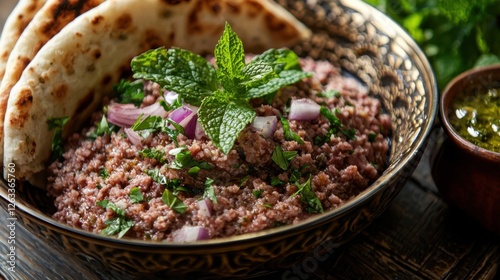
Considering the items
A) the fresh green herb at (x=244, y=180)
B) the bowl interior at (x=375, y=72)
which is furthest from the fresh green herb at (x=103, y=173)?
the fresh green herb at (x=244, y=180)

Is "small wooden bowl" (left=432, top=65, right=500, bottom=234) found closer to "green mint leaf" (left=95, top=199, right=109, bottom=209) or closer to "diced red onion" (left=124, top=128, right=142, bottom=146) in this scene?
"diced red onion" (left=124, top=128, right=142, bottom=146)

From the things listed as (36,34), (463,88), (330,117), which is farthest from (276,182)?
(36,34)

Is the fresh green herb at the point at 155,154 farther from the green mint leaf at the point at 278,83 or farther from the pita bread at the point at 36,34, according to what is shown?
the pita bread at the point at 36,34

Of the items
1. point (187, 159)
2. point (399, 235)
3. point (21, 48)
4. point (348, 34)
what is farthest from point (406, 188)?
point (21, 48)

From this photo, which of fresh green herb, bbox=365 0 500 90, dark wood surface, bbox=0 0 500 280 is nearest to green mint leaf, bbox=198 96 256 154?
dark wood surface, bbox=0 0 500 280

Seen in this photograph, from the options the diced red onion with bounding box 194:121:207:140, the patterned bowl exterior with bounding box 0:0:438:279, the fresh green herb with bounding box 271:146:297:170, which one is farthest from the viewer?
the diced red onion with bounding box 194:121:207:140

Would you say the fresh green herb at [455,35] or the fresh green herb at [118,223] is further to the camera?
the fresh green herb at [455,35]

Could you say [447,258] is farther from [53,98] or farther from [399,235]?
[53,98]
